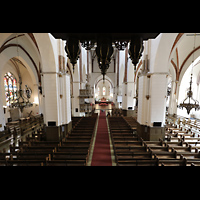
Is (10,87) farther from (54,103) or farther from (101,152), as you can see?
(101,152)

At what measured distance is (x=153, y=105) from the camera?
30.5 ft

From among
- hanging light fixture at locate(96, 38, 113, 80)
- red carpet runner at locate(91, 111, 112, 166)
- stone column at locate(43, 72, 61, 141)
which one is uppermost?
hanging light fixture at locate(96, 38, 113, 80)

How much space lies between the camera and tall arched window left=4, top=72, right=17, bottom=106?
20141 mm

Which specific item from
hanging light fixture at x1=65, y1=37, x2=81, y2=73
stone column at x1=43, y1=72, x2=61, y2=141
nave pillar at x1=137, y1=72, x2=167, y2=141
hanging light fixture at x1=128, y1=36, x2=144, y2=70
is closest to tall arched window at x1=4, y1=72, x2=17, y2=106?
stone column at x1=43, y1=72, x2=61, y2=141

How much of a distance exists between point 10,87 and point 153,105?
77.4ft

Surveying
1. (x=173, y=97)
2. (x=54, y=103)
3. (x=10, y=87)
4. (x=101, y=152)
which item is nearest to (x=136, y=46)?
(x=101, y=152)

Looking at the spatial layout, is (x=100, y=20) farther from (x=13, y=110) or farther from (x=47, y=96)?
(x=13, y=110)

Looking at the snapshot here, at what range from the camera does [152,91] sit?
9.19 meters

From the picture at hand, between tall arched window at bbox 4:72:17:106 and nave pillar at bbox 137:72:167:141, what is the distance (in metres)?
21.8

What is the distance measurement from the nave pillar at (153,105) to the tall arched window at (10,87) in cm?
2177

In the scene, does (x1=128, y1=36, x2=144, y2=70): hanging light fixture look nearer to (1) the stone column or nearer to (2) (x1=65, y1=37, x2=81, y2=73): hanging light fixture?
(2) (x1=65, y1=37, x2=81, y2=73): hanging light fixture
